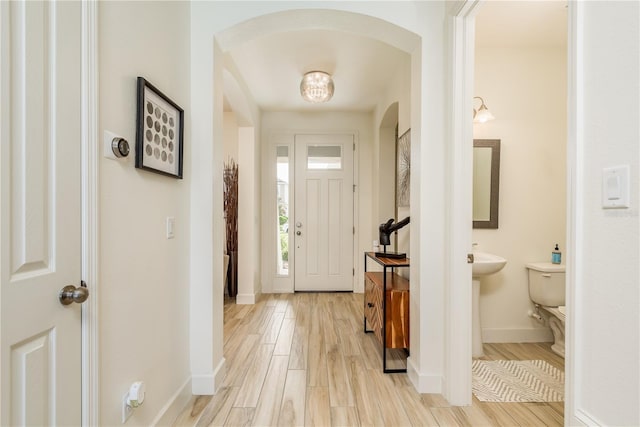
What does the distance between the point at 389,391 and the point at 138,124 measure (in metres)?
2.06

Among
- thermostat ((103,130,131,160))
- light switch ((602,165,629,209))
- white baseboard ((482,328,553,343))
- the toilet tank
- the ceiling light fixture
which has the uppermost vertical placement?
the ceiling light fixture

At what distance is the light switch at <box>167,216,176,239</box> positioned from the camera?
1.64 metres

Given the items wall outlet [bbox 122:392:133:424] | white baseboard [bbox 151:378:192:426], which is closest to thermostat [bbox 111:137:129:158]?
wall outlet [bbox 122:392:133:424]

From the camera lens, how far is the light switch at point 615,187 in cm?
80

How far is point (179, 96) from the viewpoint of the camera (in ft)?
5.86

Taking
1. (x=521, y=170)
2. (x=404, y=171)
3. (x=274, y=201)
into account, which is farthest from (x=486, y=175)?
(x=274, y=201)

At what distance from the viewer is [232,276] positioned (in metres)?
4.31

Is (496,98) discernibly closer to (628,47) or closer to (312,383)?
(628,47)

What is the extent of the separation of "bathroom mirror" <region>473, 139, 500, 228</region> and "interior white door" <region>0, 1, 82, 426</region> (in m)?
2.76

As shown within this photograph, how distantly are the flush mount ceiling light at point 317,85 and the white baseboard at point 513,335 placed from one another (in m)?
2.70

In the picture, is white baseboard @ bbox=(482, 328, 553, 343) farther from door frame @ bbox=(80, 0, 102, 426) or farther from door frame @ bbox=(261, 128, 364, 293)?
door frame @ bbox=(80, 0, 102, 426)

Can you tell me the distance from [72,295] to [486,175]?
114 inches

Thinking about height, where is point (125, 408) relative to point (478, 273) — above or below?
below

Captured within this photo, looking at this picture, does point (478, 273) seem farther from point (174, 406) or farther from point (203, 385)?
point (174, 406)
